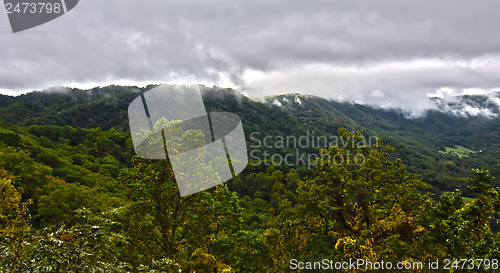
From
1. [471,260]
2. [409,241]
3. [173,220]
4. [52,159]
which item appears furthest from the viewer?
[52,159]

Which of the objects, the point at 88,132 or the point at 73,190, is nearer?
the point at 73,190

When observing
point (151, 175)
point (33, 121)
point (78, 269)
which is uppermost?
point (78, 269)

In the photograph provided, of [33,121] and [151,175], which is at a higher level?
[151,175]

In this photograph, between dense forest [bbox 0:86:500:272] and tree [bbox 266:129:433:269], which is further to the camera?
tree [bbox 266:129:433:269]

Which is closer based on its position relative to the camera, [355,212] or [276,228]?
[355,212]

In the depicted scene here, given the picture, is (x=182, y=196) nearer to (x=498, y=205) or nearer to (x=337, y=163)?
(x=337, y=163)

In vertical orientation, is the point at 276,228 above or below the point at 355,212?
below

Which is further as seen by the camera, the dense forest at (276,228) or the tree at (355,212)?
the tree at (355,212)

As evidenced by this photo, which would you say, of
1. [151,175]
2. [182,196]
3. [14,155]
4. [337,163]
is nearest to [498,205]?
[337,163]

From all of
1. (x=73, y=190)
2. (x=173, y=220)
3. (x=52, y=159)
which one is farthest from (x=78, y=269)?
(x=52, y=159)

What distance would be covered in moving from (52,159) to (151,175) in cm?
6067

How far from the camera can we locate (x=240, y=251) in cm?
1738

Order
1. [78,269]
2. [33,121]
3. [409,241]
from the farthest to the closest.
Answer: [33,121] → [409,241] → [78,269]

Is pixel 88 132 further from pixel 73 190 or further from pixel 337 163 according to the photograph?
pixel 337 163
